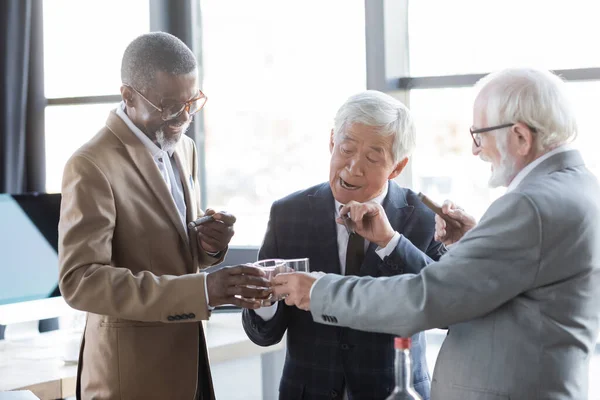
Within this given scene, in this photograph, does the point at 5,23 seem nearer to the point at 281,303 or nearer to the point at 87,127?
the point at 87,127

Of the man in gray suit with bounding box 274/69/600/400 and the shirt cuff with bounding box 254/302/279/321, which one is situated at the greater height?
Result: the man in gray suit with bounding box 274/69/600/400

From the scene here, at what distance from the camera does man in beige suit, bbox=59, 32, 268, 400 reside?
1.96 m

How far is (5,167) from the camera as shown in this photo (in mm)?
4348

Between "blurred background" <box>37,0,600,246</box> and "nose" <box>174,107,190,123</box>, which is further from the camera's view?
"blurred background" <box>37,0,600,246</box>

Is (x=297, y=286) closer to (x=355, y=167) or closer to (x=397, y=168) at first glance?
(x=355, y=167)

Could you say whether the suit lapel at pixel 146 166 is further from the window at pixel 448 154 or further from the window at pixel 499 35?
the window at pixel 499 35

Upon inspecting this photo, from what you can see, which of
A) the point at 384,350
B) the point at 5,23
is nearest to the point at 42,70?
the point at 5,23

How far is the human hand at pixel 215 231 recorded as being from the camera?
2.21 meters

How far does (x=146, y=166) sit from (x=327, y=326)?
2.17ft

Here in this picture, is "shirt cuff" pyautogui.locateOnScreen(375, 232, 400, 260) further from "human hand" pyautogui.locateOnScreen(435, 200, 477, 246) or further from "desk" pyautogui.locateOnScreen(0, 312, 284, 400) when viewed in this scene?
"desk" pyautogui.locateOnScreen(0, 312, 284, 400)

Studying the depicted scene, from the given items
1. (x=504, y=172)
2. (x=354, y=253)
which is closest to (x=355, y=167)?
(x=354, y=253)

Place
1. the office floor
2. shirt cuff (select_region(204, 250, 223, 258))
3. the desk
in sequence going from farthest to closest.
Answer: the office floor
the desk
shirt cuff (select_region(204, 250, 223, 258))

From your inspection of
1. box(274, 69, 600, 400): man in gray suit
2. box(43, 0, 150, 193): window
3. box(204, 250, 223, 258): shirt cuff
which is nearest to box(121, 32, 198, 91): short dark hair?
box(204, 250, 223, 258): shirt cuff

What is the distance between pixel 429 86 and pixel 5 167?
239 cm
